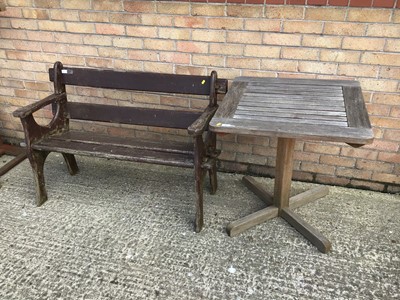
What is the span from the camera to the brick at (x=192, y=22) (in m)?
2.77

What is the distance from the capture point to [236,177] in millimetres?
3236

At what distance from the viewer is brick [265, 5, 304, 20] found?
2.57 m

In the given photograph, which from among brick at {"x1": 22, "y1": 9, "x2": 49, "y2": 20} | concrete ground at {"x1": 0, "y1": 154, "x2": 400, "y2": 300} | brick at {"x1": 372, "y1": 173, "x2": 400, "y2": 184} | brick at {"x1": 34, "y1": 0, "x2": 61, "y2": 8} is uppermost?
brick at {"x1": 34, "y1": 0, "x2": 61, "y2": 8}

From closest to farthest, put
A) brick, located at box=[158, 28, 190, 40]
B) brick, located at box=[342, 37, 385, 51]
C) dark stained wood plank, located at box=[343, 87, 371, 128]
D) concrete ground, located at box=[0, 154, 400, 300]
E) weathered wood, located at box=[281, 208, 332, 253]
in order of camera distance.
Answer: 1. dark stained wood plank, located at box=[343, 87, 371, 128]
2. concrete ground, located at box=[0, 154, 400, 300]
3. weathered wood, located at box=[281, 208, 332, 253]
4. brick, located at box=[342, 37, 385, 51]
5. brick, located at box=[158, 28, 190, 40]

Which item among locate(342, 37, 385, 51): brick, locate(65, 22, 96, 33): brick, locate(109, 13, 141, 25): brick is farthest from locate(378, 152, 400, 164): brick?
locate(65, 22, 96, 33): brick

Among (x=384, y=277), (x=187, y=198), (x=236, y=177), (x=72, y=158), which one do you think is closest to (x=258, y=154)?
(x=236, y=177)

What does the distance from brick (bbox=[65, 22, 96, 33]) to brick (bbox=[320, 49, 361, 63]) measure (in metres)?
1.86

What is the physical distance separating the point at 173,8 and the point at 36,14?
49.1 inches

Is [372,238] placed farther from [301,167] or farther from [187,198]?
[187,198]

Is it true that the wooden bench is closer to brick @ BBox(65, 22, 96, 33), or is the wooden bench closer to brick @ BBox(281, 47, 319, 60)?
brick @ BBox(65, 22, 96, 33)

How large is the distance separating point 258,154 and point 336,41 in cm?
109

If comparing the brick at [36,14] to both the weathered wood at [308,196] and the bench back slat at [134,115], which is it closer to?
the bench back slat at [134,115]

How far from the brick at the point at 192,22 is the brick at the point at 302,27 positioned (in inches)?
21.0

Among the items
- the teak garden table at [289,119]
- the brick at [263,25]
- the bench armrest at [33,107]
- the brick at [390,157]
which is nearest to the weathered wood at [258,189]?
the teak garden table at [289,119]
